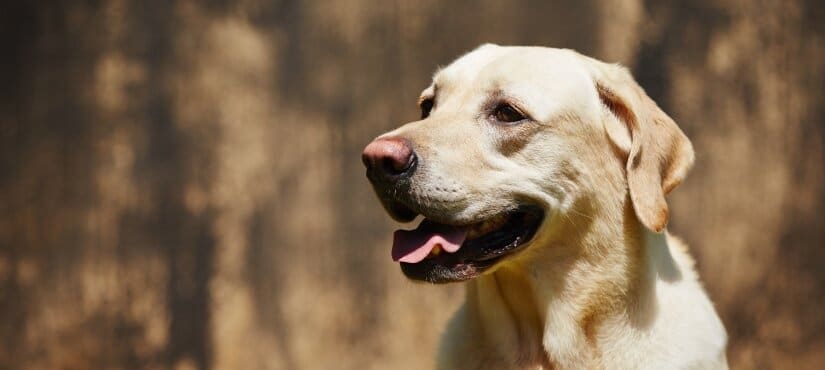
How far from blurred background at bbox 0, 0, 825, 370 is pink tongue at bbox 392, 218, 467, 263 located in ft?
7.06

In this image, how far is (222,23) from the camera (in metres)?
5.12

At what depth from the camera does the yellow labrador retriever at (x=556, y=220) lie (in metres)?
2.94

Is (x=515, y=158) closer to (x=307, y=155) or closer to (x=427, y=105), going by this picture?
(x=427, y=105)

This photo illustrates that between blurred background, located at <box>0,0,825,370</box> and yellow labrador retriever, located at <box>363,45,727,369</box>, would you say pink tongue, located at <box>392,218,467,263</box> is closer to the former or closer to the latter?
yellow labrador retriever, located at <box>363,45,727,369</box>

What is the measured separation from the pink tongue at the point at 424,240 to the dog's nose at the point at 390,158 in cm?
24

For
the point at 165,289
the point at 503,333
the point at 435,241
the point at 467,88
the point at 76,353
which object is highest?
the point at 467,88

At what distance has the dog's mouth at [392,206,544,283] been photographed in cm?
288

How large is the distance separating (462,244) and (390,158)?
1.22ft

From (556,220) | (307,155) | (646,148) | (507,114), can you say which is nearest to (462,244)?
(556,220)

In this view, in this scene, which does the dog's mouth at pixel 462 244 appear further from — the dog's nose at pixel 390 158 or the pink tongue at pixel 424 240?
the dog's nose at pixel 390 158

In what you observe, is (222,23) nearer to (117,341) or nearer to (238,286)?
(238,286)

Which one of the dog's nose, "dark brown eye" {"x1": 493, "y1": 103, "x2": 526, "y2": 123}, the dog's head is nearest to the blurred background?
the dog's head

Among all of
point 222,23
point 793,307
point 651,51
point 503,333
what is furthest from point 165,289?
point 793,307

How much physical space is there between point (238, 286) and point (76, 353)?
918mm
